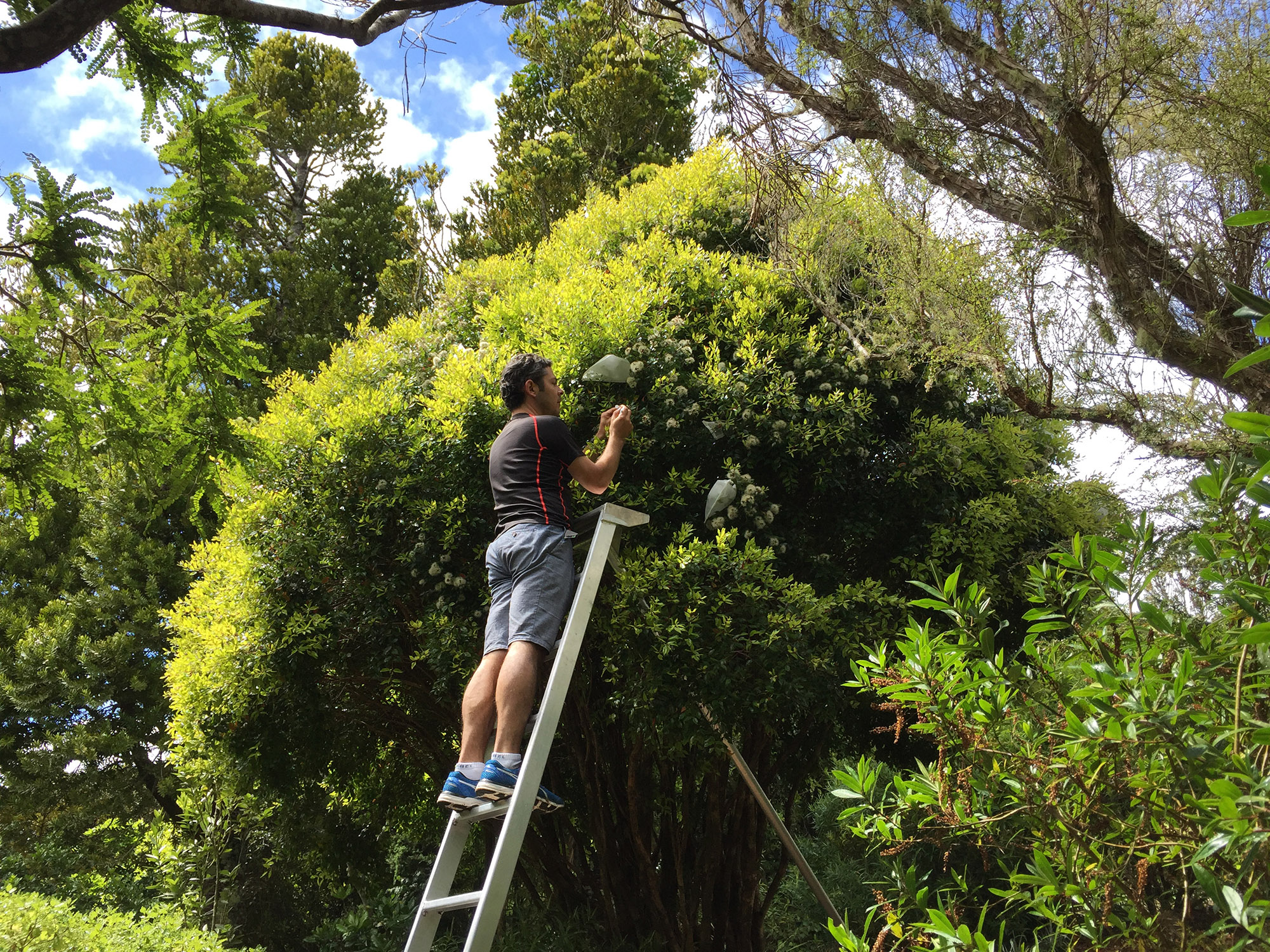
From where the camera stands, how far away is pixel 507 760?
3.00m

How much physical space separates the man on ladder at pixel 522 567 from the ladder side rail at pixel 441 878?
0.11 meters

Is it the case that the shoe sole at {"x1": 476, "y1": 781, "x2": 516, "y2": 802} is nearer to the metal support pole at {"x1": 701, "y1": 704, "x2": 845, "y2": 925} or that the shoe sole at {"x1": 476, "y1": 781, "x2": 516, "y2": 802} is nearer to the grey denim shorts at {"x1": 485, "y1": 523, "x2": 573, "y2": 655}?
the grey denim shorts at {"x1": 485, "y1": 523, "x2": 573, "y2": 655}

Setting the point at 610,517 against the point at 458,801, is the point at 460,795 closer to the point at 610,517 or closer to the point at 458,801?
the point at 458,801

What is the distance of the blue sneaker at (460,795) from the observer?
3010mm

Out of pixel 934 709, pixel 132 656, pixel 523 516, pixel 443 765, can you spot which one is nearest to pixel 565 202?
pixel 132 656

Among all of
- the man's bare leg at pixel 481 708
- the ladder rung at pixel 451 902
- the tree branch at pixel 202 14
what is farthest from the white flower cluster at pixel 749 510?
the tree branch at pixel 202 14

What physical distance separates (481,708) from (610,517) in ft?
2.98

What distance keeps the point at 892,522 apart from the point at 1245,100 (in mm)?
2707

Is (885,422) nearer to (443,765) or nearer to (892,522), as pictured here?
(892,522)

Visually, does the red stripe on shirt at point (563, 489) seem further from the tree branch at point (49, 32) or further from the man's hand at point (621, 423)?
the tree branch at point (49, 32)

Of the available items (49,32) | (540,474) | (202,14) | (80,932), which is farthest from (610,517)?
(80,932)

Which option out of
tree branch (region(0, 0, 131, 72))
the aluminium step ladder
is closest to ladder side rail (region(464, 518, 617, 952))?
the aluminium step ladder

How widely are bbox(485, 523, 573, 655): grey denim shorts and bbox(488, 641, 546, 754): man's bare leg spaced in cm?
6

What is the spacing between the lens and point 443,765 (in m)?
6.13
